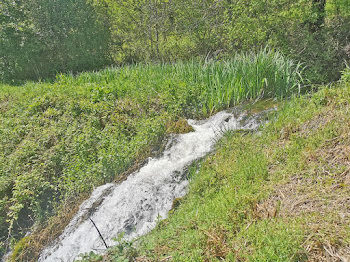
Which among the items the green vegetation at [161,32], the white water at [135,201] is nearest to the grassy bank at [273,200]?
the white water at [135,201]

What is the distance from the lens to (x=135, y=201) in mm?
3951

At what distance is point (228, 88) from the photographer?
5527 millimetres

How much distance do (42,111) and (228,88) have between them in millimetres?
4427

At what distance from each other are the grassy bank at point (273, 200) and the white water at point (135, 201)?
0.47 meters

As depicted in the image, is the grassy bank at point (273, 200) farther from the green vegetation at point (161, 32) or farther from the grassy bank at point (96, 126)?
the green vegetation at point (161, 32)

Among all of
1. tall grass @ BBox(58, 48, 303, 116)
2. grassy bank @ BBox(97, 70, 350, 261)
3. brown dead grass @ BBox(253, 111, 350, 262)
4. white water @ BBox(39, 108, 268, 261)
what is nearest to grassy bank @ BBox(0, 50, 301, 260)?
tall grass @ BBox(58, 48, 303, 116)

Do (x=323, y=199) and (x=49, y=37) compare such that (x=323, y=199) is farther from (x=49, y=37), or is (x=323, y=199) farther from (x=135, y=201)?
(x=49, y=37)

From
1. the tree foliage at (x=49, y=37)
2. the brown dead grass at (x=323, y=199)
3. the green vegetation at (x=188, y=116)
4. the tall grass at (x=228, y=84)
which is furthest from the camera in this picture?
the tree foliage at (x=49, y=37)

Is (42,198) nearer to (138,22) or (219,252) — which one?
(219,252)

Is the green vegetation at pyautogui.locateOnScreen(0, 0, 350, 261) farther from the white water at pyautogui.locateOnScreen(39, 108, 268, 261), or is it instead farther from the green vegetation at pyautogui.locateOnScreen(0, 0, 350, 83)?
the white water at pyautogui.locateOnScreen(39, 108, 268, 261)

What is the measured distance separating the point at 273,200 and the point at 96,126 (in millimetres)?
4072

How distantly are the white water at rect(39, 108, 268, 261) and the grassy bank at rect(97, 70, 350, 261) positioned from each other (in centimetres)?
47

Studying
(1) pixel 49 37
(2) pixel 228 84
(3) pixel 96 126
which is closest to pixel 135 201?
(3) pixel 96 126

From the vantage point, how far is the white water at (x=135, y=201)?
3648mm
